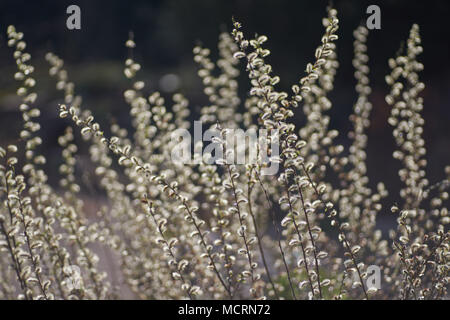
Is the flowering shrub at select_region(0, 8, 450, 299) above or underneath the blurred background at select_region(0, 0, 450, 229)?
underneath

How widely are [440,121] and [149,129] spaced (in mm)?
5238

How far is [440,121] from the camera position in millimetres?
6199

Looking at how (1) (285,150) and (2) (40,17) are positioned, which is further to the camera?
(2) (40,17)

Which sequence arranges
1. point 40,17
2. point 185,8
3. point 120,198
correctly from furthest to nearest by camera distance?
point 40,17, point 185,8, point 120,198
